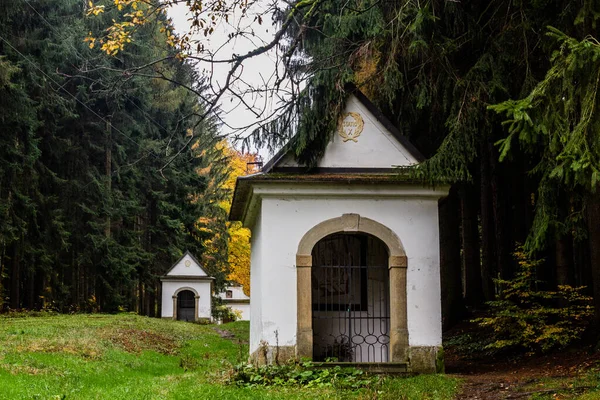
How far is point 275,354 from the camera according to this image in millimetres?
10055

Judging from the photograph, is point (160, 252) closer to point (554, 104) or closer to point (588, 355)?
point (588, 355)

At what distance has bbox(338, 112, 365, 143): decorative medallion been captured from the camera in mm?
10859

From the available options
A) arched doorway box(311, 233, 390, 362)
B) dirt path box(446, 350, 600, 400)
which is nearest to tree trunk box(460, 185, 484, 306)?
dirt path box(446, 350, 600, 400)

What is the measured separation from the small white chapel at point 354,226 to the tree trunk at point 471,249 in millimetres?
7839

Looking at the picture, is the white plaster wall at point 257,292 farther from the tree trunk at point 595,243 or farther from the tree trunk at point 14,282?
the tree trunk at point 14,282

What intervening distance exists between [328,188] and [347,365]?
2600 millimetres

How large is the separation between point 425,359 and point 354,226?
221 centimetres

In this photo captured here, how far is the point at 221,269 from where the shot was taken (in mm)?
43750

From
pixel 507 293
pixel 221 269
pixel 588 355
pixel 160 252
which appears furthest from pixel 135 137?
pixel 588 355

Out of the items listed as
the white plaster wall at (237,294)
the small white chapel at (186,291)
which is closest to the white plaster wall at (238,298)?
the white plaster wall at (237,294)

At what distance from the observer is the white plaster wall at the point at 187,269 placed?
121 ft

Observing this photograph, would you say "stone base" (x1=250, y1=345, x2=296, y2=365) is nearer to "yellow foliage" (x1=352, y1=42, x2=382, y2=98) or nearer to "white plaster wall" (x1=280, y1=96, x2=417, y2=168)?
"white plaster wall" (x1=280, y1=96, x2=417, y2=168)

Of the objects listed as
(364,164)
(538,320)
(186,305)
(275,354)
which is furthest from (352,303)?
(186,305)

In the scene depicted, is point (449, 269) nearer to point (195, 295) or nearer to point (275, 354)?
point (275, 354)
